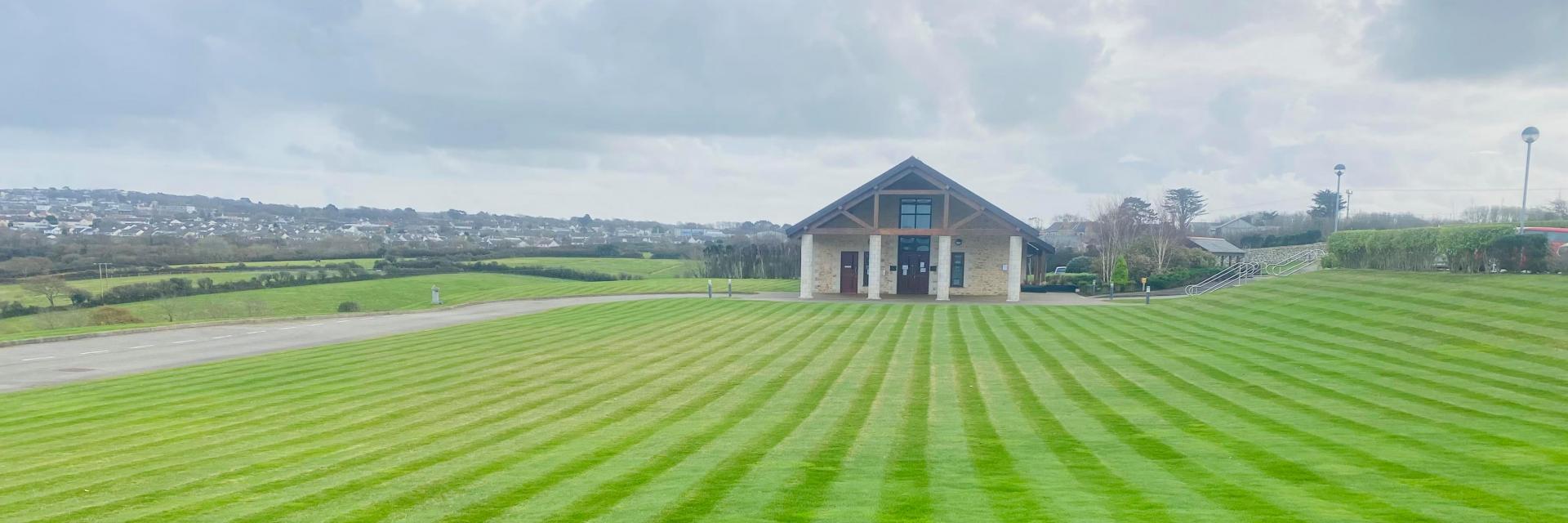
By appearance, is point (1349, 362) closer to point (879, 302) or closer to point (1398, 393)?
point (1398, 393)

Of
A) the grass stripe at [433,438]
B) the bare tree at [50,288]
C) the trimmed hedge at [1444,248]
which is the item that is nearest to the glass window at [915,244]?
the trimmed hedge at [1444,248]

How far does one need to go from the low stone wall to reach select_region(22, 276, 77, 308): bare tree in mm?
64295

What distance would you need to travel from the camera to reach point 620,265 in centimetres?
7362

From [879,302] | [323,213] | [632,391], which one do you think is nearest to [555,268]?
[879,302]

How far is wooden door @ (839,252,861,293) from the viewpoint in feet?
133

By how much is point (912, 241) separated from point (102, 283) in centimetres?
4254

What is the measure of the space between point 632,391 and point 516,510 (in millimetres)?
7067

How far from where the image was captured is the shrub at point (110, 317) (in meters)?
34.0

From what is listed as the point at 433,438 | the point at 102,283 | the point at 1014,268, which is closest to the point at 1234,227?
the point at 1014,268

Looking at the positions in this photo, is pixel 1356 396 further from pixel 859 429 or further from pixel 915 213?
pixel 915 213

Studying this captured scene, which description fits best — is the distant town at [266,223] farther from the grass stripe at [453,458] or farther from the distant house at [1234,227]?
the grass stripe at [453,458]

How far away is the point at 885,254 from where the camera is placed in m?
40.2

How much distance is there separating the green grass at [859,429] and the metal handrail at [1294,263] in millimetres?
18504

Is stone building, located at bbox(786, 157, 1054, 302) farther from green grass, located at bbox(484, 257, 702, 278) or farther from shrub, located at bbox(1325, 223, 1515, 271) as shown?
green grass, located at bbox(484, 257, 702, 278)
